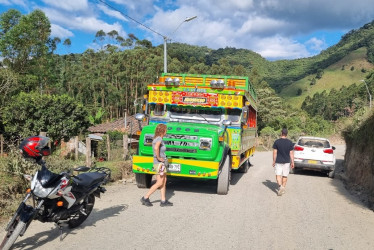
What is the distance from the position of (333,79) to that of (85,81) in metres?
95.7

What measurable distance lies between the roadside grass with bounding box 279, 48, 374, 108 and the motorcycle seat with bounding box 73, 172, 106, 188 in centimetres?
11783

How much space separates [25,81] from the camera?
119 feet

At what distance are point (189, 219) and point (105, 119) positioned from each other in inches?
2226

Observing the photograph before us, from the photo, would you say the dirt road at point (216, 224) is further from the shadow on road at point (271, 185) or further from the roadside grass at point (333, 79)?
the roadside grass at point (333, 79)

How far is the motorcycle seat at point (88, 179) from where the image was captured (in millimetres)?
5484

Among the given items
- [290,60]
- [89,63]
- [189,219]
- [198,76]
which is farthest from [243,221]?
[290,60]

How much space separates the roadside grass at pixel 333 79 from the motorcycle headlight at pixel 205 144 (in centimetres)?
11489

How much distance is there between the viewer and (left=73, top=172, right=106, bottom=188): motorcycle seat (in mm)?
5484

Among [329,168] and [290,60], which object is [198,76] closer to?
→ [329,168]

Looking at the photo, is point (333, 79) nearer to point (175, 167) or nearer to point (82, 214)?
point (175, 167)

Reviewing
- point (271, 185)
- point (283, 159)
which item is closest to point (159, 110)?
point (283, 159)

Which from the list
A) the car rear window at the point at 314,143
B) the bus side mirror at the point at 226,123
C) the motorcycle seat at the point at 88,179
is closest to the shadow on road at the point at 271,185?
the bus side mirror at the point at 226,123

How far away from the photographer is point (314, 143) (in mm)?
14891

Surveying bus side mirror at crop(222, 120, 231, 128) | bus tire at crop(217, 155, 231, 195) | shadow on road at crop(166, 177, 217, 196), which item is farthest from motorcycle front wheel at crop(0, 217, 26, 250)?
bus side mirror at crop(222, 120, 231, 128)
